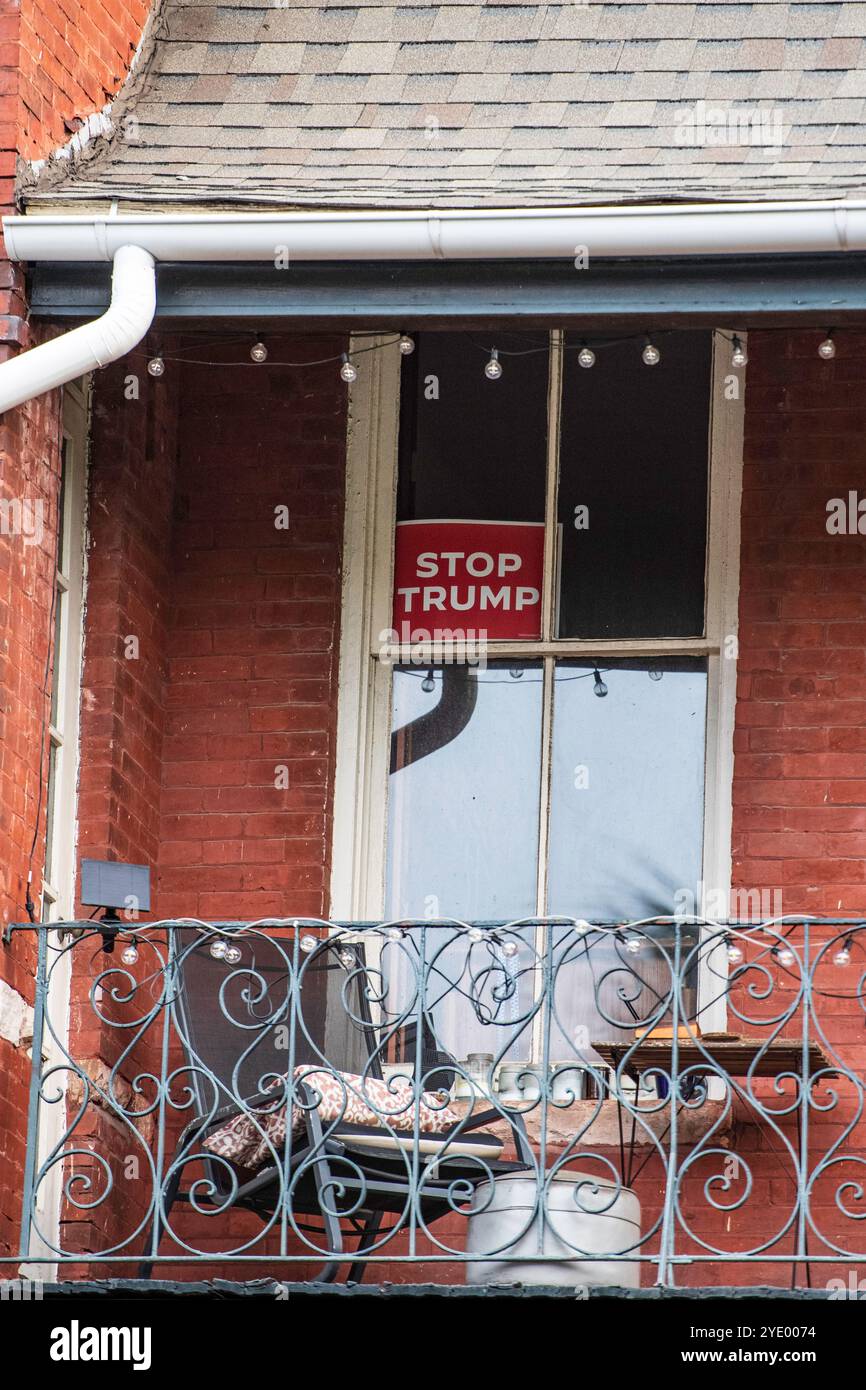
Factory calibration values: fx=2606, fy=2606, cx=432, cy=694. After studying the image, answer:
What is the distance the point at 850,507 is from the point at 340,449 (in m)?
1.77

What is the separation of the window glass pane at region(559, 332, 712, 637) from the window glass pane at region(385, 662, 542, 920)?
354 mm

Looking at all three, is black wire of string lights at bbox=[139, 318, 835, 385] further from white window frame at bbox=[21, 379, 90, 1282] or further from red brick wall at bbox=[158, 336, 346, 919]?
white window frame at bbox=[21, 379, 90, 1282]

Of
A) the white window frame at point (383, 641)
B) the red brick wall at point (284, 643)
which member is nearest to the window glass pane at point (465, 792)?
the white window frame at point (383, 641)

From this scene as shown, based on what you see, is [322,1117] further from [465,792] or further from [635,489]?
[635,489]

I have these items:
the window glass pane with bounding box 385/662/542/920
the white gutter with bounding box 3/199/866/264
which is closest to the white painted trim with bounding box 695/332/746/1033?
the window glass pane with bounding box 385/662/542/920

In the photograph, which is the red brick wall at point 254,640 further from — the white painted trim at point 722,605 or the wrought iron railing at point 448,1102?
the white painted trim at point 722,605

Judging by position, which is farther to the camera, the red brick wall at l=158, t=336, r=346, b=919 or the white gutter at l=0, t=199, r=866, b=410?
the red brick wall at l=158, t=336, r=346, b=919

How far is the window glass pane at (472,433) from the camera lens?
29.7 ft

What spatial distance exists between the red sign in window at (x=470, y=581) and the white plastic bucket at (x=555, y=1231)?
2266mm

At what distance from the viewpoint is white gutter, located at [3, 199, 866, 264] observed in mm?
7375

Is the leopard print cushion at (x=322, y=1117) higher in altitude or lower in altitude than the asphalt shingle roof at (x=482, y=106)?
lower

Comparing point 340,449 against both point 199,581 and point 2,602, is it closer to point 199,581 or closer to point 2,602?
point 199,581

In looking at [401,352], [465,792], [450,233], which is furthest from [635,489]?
[450,233]
